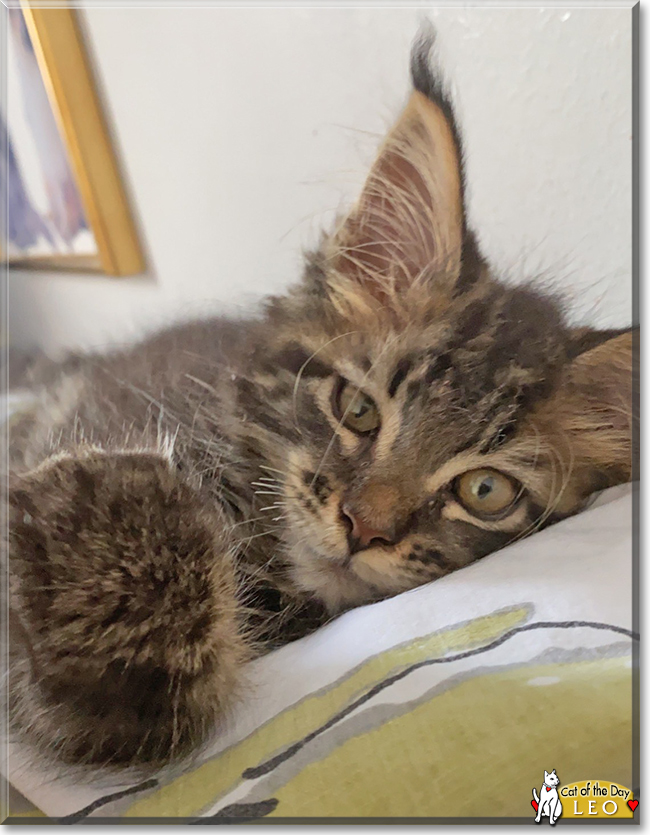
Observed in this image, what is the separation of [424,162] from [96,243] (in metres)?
0.49

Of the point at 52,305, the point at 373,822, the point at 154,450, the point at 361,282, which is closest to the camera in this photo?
the point at 373,822

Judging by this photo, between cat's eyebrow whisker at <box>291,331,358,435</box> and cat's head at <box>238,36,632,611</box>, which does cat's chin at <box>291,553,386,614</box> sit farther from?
cat's eyebrow whisker at <box>291,331,358,435</box>

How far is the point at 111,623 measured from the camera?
432mm

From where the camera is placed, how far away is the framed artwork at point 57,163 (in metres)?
0.75

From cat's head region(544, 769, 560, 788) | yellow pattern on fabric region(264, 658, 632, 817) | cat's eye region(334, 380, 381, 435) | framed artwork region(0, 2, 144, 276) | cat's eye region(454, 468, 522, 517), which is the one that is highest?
framed artwork region(0, 2, 144, 276)

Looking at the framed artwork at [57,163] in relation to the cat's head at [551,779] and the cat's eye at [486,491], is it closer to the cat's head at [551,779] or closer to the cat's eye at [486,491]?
the cat's eye at [486,491]

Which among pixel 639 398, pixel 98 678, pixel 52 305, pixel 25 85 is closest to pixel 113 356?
pixel 52 305

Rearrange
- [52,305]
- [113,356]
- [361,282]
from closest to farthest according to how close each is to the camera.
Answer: [361,282] → [52,305] → [113,356]

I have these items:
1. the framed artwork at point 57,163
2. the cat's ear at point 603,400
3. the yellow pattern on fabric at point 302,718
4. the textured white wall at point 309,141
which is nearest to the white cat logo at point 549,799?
the yellow pattern on fabric at point 302,718

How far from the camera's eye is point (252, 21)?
2.39 ft

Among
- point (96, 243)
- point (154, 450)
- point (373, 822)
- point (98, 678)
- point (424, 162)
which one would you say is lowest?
point (373, 822)

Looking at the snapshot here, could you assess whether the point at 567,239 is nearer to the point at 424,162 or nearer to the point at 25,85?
the point at 424,162

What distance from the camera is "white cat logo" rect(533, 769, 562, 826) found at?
368mm

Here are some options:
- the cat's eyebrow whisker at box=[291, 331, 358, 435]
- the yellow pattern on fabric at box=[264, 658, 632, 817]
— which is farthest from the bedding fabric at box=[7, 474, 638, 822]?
the cat's eyebrow whisker at box=[291, 331, 358, 435]
